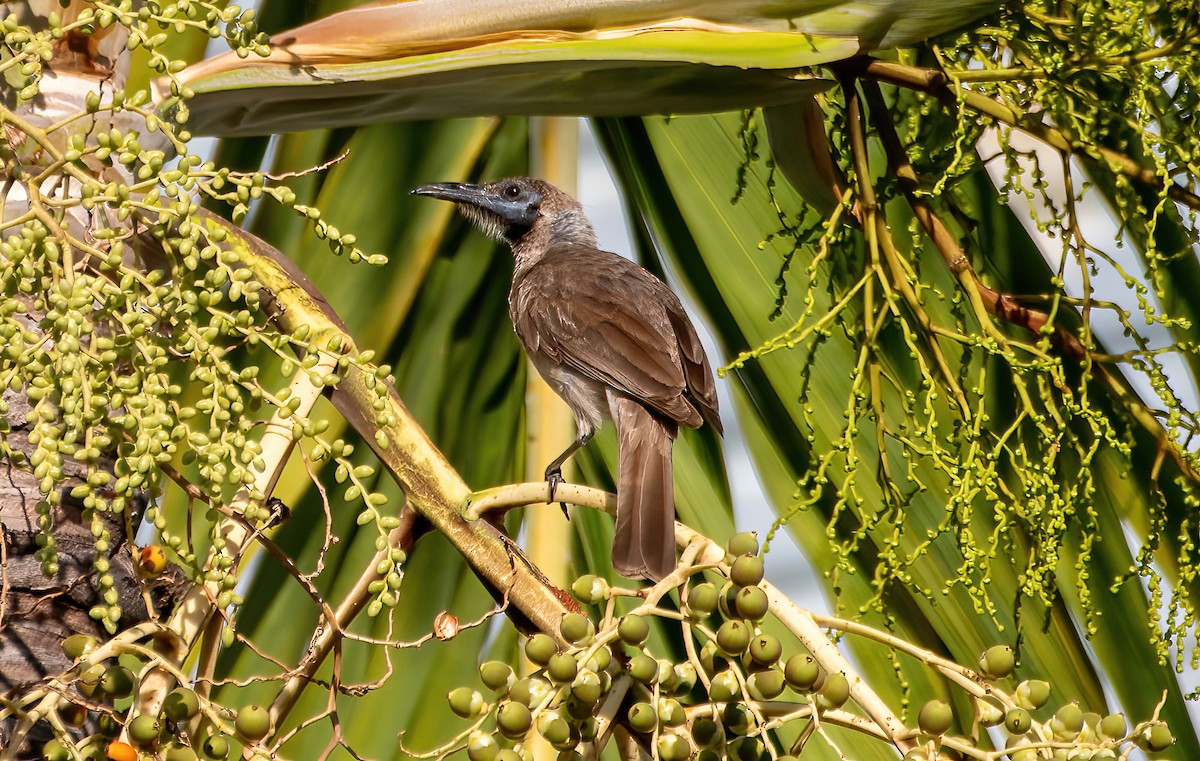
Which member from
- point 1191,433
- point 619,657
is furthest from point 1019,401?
point 619,657

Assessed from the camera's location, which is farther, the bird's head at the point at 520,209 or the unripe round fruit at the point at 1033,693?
the bird's head at the point at 520,209

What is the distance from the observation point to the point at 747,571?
1.34 m

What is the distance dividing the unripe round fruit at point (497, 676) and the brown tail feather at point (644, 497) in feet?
2.16

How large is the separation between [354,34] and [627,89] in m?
0.39

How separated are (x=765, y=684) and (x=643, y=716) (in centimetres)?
15

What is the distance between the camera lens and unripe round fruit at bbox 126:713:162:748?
125 cm

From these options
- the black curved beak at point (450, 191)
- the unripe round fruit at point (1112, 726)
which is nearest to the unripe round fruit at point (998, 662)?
the unripe round fruit at point (1112, 726)

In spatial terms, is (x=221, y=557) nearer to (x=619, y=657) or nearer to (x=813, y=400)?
(x=619, y=657)

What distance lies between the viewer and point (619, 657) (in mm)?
1364

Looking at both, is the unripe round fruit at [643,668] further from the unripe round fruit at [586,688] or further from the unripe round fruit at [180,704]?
the unripe round fruit at [180,704]

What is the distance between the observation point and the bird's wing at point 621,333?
292 cm

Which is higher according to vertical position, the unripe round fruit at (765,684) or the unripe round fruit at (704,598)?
the unripe round fruit at (704,598)

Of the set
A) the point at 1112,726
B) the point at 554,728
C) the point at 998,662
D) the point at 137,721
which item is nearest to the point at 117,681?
the point at 137,721


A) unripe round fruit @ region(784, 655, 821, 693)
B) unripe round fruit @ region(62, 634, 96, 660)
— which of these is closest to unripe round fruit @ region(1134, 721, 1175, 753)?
unripe round fruit @ region(784, 655, 821, 693)
